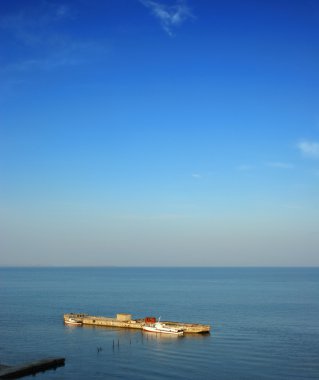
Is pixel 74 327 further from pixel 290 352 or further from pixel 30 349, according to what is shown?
pixel 290 352

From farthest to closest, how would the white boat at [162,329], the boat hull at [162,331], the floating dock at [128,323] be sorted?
the floating dock at [128,323] → the white boat at [162,329] → the boat hull at [162,331]

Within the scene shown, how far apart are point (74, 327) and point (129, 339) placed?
21.3 m

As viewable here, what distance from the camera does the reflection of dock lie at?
70062 mm

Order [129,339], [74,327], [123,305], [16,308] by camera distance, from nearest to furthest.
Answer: [129,339]
[74,327]
[16,308]
[123,305]

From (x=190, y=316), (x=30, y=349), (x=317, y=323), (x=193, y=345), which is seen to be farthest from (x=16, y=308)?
(x=317, y=323)

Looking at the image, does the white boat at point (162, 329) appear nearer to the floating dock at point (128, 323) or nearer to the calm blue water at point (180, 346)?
the floating dock at point (128, 323)

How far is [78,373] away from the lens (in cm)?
7456

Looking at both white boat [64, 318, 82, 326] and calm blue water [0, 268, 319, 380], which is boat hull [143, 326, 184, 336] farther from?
white boat [64, 318, 82, 326]

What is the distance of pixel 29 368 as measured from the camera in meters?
73.8

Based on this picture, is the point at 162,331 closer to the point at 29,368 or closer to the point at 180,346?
the point at 180,346

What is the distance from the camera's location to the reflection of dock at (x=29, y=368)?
70.1 meters

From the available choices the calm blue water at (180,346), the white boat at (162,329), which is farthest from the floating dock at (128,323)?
the calm blue water at (180,346)

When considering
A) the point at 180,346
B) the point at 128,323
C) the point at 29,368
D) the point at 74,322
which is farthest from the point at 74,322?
the point at 29,368

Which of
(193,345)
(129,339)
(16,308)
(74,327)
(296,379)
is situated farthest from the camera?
(16,308)
